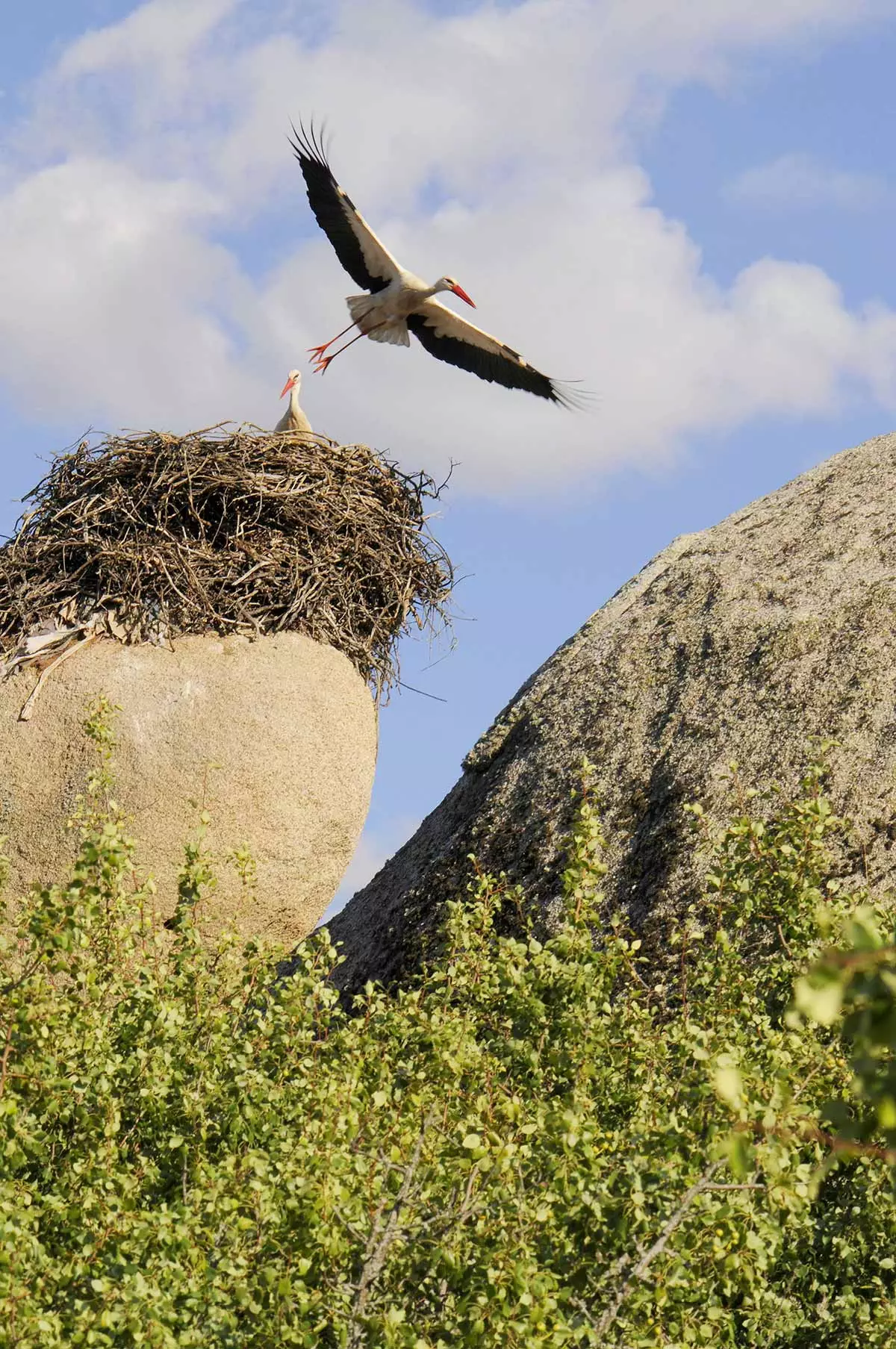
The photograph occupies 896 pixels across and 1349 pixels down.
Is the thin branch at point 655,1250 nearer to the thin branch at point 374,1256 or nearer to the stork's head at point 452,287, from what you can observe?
the thin branch at point 374,1256

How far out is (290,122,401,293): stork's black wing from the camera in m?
12.2

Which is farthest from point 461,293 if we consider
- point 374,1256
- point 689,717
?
point 374,1256

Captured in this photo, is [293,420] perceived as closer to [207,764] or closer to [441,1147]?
[207,764]

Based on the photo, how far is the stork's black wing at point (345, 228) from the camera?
12203 millimetres

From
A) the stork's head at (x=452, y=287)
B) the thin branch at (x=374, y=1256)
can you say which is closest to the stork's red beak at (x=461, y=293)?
the stork's head at (x=452, y=287)

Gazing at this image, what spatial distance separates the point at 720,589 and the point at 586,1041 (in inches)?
184

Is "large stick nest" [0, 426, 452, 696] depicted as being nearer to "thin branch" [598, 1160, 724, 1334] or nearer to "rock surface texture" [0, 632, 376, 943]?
"rock surface texture" [0, 632, 376, 943]

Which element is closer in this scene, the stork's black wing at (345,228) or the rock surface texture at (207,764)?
the rock surface texture at (207,764)

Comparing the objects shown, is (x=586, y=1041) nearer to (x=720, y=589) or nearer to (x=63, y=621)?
(x=720, y=589)

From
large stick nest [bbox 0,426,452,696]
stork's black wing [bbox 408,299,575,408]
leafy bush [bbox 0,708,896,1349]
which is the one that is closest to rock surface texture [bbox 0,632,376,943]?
large stick nest [bbox 0,426,452,696]

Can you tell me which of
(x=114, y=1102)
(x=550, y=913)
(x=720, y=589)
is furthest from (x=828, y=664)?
(x=114, y=1102)

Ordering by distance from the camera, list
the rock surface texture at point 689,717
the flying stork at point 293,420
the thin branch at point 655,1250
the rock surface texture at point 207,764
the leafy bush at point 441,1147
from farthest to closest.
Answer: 1. the flying stork at point 293,420
2. the rock surface texture at point 207,764
3. the rock surface texture at point 689,717
4. the leafy bush at point 441,1147
5. the thin branch at point 655,1250

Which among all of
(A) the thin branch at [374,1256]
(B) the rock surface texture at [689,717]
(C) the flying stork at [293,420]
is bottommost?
(A) the thin branch at [374,1256]

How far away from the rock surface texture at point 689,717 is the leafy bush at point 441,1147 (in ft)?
5.28
